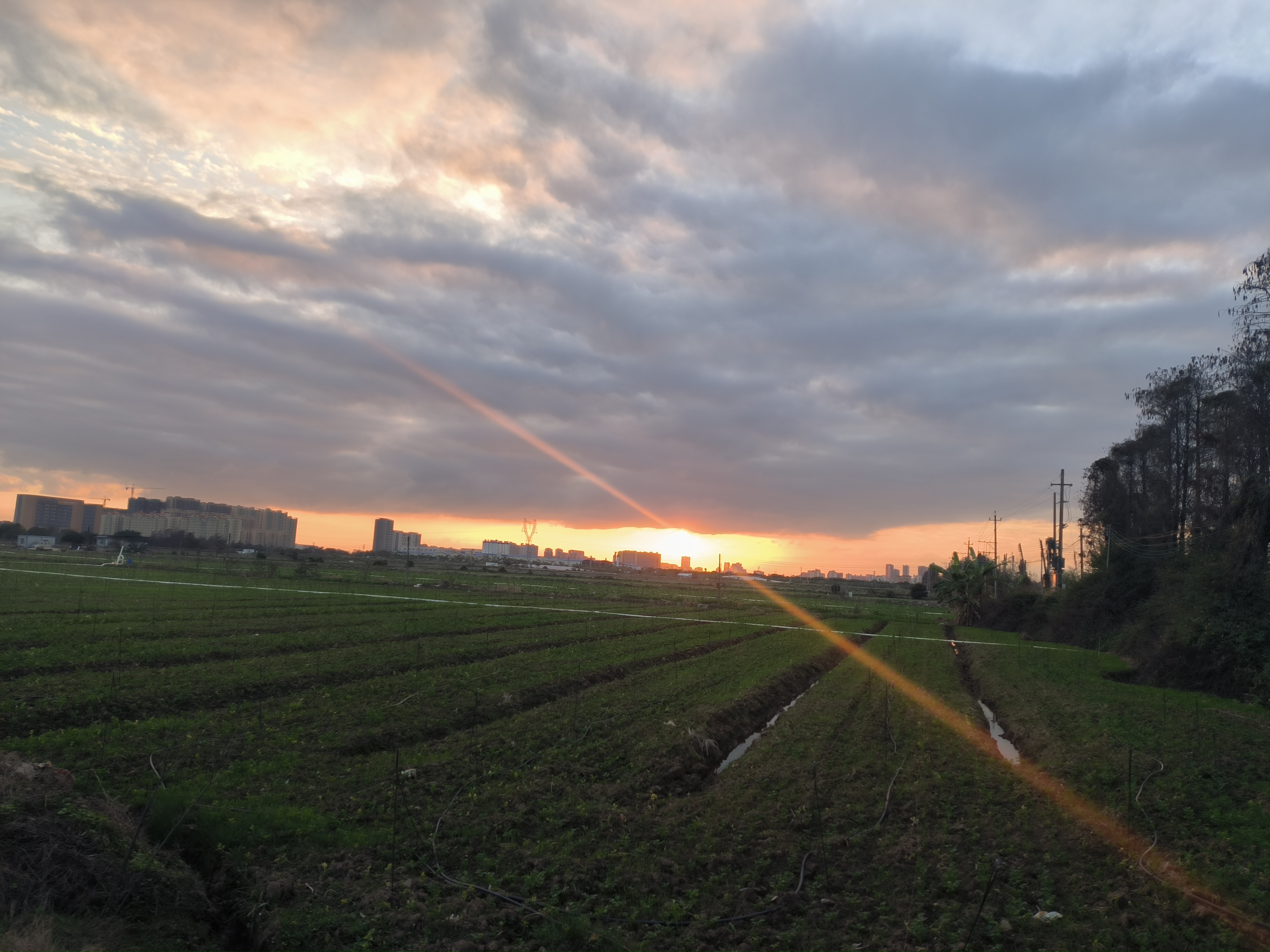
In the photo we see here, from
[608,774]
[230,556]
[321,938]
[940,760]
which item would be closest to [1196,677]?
[940,760]

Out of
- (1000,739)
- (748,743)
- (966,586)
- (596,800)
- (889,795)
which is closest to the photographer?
(596,800)

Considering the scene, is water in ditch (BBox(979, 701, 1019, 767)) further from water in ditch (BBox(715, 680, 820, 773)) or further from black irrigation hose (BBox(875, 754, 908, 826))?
water in ditch (BBox(715, 680, 820, 773))

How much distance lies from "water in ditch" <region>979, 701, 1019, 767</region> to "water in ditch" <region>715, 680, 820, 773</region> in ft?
19.5

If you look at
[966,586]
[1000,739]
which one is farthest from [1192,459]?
[1000,739]

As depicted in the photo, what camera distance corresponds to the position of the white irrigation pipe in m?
49.3

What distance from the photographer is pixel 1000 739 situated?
20125 millimetres

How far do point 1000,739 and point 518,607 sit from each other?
1474 inches

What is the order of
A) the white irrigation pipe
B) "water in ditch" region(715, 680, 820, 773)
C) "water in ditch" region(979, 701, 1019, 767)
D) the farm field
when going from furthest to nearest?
the white irrigation pipe < "water in ditch" region(979, 701, 1019, 767) < "water in ditch" region(715, 680, 820, 773) < the farm field

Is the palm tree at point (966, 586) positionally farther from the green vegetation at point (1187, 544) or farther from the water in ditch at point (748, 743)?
the water in ditch at point (748, 743)

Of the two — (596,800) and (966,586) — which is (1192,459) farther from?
(596,800)

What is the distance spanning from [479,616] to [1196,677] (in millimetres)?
36894

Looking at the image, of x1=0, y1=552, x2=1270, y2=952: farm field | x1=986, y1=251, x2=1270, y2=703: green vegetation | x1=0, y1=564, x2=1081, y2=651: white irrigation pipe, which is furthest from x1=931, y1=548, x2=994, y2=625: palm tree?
x1=0, y1=552, x2=1270, y2=952: farm field

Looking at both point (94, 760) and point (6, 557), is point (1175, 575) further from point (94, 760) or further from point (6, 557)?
point (6, 557)

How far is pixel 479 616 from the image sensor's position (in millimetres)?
42906
